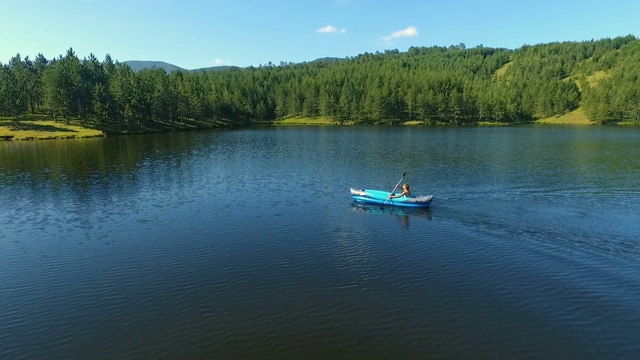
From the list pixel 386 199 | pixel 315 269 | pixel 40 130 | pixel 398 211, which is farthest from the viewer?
pixel 40 130

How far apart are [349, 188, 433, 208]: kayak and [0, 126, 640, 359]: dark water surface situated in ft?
3.51

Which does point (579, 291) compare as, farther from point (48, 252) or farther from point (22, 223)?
point (22, 223)

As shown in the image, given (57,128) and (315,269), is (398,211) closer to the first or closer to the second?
(315,269)

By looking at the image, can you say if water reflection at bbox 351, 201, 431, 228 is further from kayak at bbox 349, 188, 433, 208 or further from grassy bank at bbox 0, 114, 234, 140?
grassy bank at bbox 0, 114, 234, 140

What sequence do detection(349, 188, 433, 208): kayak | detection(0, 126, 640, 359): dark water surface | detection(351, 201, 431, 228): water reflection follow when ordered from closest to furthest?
1. detection(0, 126, 640, 359): dark water surface
2. detection(351, 201, 431, 228): water reflection
3. detection(349, 188, 433, 208): kayak

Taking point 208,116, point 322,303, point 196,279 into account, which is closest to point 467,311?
point 322,303

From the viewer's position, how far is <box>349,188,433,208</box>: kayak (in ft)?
134

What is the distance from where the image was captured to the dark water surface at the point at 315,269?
18812 mm

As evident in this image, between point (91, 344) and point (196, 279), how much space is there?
721cm

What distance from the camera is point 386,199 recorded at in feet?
140

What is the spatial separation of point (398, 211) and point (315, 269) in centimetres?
1682

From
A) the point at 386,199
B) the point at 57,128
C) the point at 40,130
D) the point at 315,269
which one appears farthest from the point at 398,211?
the point at 57,128

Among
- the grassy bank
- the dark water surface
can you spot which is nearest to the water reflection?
the dark water surface

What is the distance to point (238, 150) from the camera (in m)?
94.0
